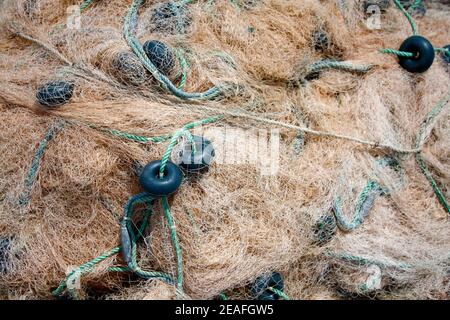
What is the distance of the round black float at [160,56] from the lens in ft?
6.71

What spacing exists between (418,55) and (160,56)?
146 centimetres

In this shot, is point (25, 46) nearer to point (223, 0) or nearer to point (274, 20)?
point (223, 0)

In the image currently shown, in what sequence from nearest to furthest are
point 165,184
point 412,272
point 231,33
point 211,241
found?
point 165,184 → point 211,241 → point 412,272 → point 231,33

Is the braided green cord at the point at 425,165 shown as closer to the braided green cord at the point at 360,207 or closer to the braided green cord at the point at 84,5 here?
the braided green cord at the point at 360,207

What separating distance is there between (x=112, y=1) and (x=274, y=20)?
87cm

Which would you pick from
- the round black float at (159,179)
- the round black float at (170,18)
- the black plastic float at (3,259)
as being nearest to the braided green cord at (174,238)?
the round black float at (159,179)

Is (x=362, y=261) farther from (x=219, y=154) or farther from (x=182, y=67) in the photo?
(x=182, y=67)

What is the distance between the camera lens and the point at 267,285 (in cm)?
201

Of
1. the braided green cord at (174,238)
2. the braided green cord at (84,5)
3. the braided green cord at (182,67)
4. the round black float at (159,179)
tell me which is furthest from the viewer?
the braided green cord at (84,5)

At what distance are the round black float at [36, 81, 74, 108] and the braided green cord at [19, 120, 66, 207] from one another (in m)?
0.09

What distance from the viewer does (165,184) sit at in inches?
70.2

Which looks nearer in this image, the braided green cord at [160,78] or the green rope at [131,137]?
the green rope at [131,137]

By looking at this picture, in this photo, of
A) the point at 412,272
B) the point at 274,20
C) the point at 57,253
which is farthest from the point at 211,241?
the point at 274,20

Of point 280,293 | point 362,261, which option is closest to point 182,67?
point 280,293
